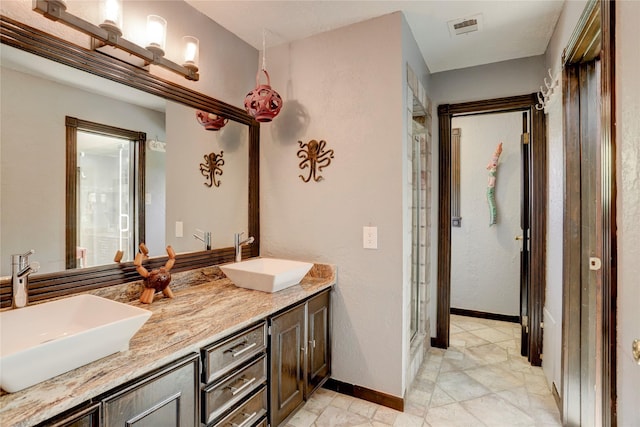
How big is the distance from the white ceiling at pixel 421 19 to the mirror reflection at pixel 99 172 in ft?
2.20

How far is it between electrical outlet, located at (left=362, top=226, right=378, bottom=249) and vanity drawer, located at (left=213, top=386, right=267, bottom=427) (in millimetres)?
1015

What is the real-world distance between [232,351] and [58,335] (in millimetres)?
642

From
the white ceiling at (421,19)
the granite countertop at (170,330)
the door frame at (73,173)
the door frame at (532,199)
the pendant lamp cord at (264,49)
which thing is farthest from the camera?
the door frame at (532,199)

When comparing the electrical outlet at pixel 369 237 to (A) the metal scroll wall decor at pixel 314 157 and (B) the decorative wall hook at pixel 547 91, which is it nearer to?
(A) the metal scroll wall decor at pixel 314 157

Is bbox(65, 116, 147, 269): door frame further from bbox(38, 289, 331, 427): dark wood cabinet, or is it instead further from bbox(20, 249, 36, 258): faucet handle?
bbox(38, 289, 331, 427): dark wood cabinet

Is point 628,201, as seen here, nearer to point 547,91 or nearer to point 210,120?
point 547,91

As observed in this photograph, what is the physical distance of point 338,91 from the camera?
7.26ft

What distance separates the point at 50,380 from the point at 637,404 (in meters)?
1.65

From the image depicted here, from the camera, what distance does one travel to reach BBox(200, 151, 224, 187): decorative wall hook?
2.17 meters

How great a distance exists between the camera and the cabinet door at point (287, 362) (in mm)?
1678

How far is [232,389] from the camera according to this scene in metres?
1.42

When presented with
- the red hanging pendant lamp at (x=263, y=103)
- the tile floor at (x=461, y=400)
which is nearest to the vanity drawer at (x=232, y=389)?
the tile floor at (x=461, y=400)

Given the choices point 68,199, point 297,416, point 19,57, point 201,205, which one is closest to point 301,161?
point 201,205

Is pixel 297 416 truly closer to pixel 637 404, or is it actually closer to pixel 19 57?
pixel 637 404
